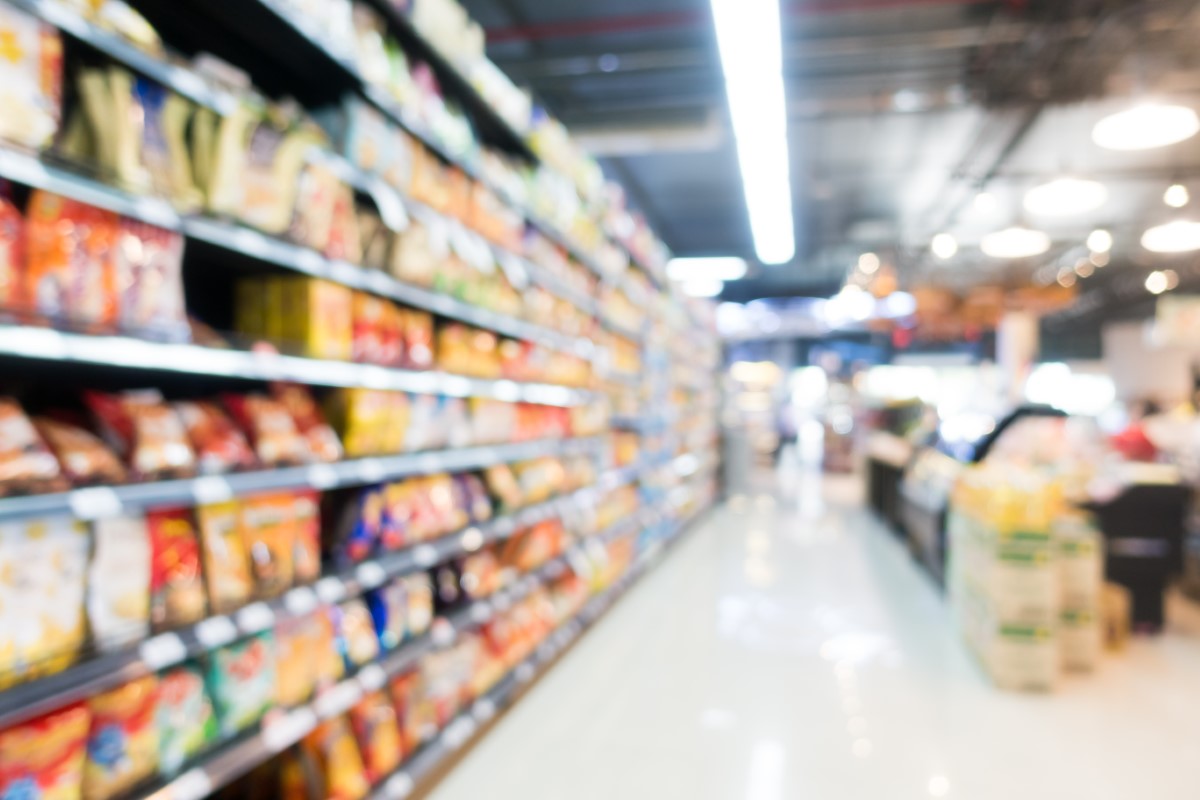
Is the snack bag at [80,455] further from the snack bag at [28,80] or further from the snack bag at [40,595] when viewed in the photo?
the snack bag at [28,80]

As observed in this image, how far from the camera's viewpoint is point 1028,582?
3.91m

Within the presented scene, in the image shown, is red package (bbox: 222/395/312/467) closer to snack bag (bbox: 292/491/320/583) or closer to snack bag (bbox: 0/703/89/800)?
snack bag (bbox: 292/491/320/583)

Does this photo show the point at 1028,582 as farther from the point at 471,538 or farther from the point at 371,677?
the point at 371,677

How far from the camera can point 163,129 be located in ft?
5.89

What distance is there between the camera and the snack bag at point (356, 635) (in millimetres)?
2498

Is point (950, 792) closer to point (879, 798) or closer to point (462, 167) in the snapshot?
point (879, 798)

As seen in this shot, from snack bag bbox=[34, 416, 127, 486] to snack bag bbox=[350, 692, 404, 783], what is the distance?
4.18 ft

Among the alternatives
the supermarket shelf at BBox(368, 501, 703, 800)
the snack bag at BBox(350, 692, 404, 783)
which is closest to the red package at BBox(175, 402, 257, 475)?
the snack bag at BBox(350, 692, 404, 783)

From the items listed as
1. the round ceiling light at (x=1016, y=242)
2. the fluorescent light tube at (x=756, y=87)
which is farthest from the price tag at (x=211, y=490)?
the round ceiling light at (x=1016, y=242)

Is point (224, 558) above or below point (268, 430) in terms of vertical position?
below

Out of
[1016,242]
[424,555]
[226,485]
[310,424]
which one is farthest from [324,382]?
[1016,242]

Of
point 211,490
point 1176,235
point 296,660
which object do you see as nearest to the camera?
point 211,490

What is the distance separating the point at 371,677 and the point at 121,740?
87 cm

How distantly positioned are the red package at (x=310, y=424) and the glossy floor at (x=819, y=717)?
1.42m
